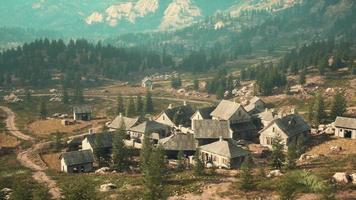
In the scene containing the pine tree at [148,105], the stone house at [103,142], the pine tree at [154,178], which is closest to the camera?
the pine tree at [154,178]

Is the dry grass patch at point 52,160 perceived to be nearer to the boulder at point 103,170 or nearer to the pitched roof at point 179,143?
the boulder at point 103,170

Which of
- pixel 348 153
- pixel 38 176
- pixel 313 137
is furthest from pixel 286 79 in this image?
pixel 38 176

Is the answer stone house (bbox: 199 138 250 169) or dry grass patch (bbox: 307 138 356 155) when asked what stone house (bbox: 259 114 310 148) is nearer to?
dry grass patch (bbox: 307 138 356 155)

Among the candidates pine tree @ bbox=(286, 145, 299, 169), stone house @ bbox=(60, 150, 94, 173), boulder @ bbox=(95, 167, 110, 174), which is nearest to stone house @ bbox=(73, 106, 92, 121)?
stone house @ bbox=(60, 150, 94, 173)

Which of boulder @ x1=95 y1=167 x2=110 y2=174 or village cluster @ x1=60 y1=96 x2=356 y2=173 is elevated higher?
village cluster @ x1=60 y1=96 x2=356 y2=173

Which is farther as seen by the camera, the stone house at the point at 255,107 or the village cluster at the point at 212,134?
the stone house at the point at 255,107

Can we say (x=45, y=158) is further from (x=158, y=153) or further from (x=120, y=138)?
(x=158, y=153)

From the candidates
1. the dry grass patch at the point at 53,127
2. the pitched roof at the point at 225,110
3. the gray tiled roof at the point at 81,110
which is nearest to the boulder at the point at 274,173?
the pitched roof at the point at 225,110
